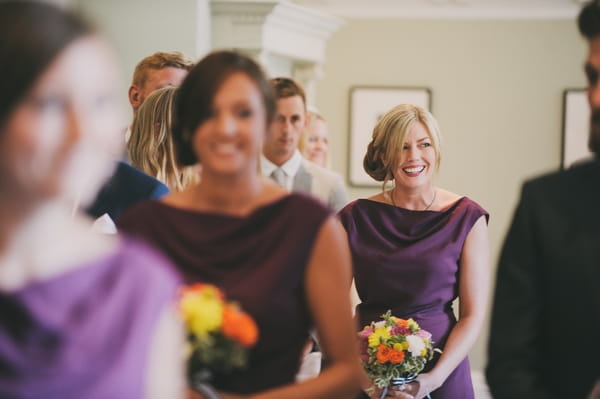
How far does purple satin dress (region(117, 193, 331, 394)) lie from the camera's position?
6.72ft

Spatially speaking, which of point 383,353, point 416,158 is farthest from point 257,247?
point 416,158

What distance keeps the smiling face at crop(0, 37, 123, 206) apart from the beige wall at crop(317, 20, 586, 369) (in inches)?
325

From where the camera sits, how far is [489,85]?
936 cm

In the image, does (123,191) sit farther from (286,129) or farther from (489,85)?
(489,85)

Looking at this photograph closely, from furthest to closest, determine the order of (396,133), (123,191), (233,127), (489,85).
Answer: (489,85)
(396,133)
(123,191)
(233,127)

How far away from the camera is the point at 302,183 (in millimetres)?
4684

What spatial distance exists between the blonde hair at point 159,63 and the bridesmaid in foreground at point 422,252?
2.64 feet

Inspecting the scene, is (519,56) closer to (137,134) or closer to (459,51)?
(459,51)

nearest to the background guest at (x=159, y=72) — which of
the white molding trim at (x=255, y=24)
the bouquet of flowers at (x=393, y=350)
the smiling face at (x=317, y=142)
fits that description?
the bouquet of flowers at (x=393, y=350)

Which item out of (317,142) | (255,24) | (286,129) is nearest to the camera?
(286,129)

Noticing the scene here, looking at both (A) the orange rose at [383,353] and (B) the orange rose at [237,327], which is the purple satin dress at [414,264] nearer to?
(A) the orange rose at [383,353]

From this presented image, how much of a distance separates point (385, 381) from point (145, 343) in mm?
2165

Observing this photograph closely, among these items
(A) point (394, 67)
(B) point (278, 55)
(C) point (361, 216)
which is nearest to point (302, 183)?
(C) point (361, 216)

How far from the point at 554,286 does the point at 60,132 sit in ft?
3.48
